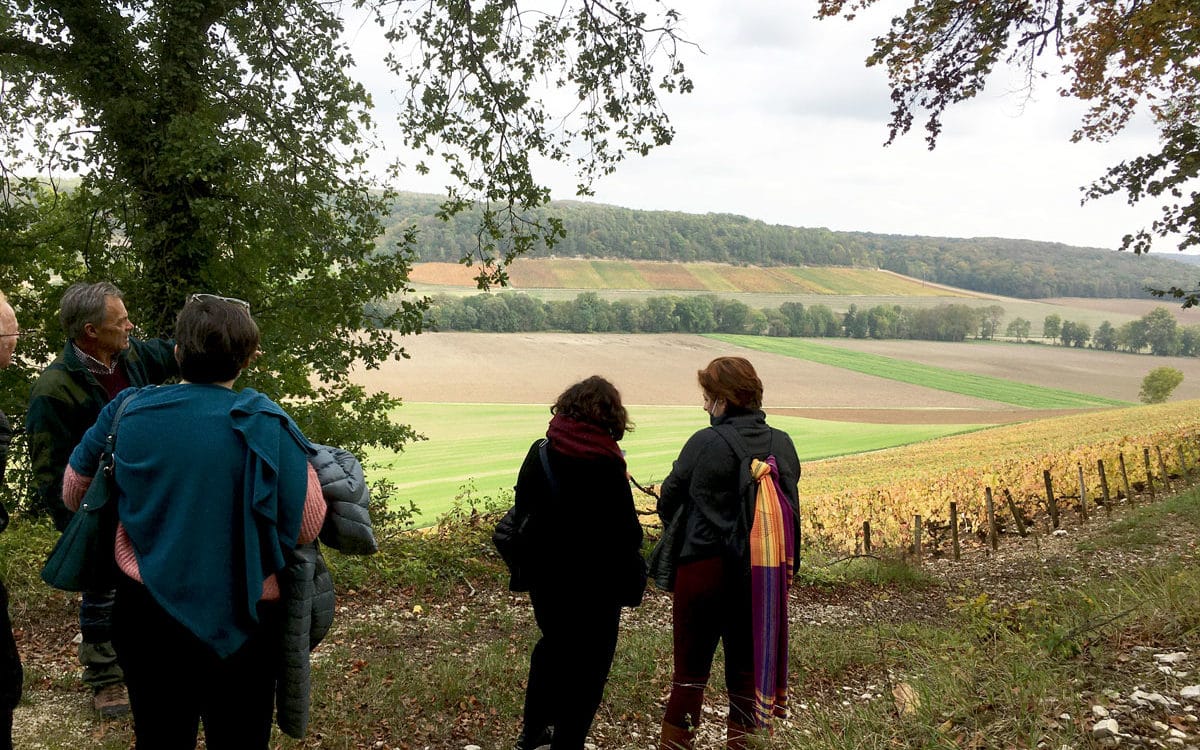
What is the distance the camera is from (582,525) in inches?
125

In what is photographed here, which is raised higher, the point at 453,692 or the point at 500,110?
the point at 500,110

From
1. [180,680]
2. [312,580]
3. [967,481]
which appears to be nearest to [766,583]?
[312,580]

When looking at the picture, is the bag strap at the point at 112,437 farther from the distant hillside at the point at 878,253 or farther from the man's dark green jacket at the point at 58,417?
the distant hillside at the point at 878,253

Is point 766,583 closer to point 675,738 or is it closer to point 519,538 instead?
point 675,738

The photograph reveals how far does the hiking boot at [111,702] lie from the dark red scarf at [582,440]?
2615 millimetres

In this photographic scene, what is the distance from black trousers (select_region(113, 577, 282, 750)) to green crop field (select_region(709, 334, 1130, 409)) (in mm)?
55561

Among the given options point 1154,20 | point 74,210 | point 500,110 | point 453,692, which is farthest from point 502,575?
point 1154,20

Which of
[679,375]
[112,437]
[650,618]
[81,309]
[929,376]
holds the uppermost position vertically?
[81,309]

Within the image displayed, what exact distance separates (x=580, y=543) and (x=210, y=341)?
1.67 m

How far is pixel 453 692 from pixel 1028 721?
9.26ft

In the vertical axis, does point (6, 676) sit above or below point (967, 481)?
above

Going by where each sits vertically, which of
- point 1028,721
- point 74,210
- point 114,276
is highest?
point 74,210

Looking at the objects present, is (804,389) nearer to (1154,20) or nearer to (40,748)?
(1154,20)

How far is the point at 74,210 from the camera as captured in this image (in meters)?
8.56
